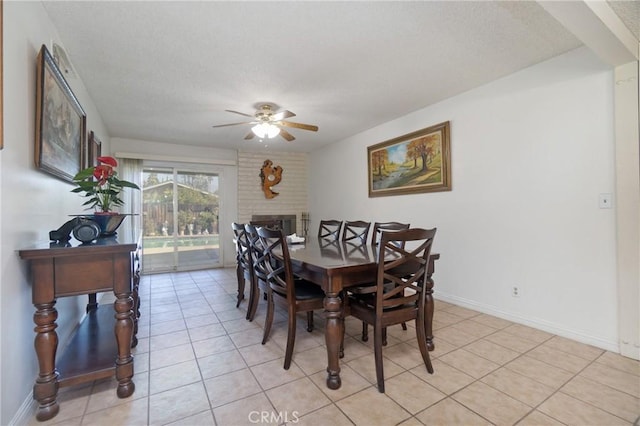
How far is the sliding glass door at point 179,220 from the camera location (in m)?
5.14

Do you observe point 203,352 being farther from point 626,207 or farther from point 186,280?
point 626,207

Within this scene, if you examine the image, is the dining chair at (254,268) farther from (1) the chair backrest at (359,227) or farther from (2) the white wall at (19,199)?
(2) the white wall at (19,199)

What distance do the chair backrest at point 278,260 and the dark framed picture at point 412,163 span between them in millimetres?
2173

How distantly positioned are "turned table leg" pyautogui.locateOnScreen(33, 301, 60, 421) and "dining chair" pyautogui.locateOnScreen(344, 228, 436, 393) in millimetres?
1618

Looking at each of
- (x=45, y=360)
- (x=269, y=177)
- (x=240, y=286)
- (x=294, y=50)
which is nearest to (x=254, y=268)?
(x=240, y=286)

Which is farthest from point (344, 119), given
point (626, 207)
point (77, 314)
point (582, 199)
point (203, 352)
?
point (77, 314)

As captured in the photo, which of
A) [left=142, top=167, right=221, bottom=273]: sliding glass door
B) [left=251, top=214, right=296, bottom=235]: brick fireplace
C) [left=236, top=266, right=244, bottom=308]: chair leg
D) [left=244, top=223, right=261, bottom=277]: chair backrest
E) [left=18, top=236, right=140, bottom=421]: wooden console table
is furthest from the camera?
[left=251, top=214, right=296, bottom=235]: brick fireplace

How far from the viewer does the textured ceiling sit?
1851mm

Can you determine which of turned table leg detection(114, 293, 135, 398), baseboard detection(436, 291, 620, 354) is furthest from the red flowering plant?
baseboard detection(436, 291, 620, 354)

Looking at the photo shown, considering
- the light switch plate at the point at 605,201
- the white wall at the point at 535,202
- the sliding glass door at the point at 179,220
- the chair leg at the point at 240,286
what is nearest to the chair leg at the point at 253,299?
the chair leg at the point at 240,286

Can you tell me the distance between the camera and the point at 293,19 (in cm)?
191

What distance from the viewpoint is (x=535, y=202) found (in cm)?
257

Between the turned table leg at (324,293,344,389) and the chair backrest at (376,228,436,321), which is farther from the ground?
the chair backrest at (376,228,436,321)

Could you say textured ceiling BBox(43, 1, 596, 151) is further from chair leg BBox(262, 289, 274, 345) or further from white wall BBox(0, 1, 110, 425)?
chair leg BBox(262, 289, 274, 345)
